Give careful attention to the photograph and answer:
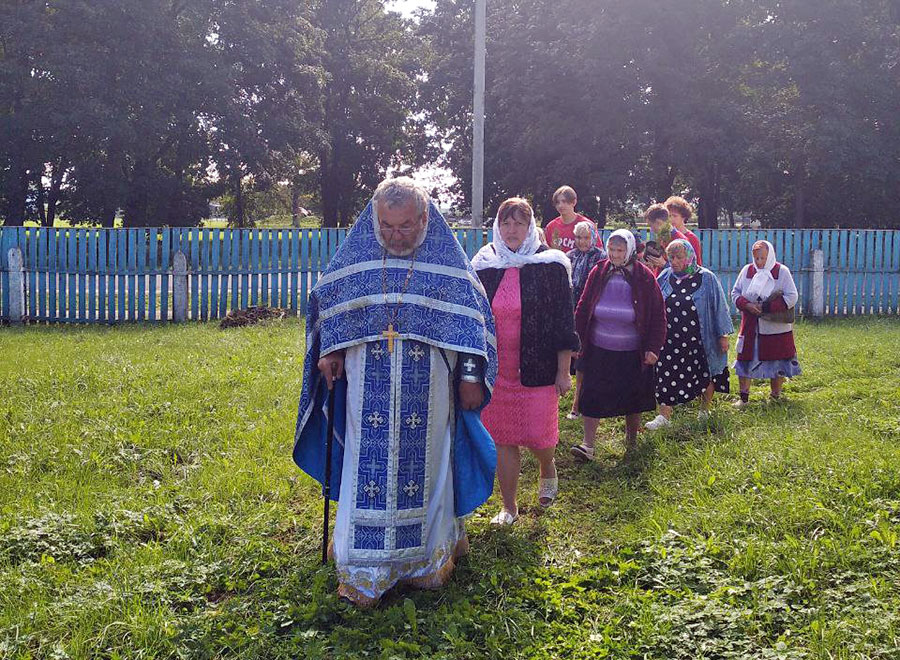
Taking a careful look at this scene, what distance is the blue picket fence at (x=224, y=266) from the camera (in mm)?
13742

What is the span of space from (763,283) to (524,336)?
3.71 meters

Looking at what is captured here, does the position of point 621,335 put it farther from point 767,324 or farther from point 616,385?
point 767,324

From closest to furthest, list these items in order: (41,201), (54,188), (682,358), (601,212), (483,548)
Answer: (483,548)
(682,358)
(54,188)
(41,201)
(601,212)

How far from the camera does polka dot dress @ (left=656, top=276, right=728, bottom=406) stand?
6.94m

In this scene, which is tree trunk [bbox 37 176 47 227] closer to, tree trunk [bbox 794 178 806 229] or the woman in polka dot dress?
the woman in polka dot dress

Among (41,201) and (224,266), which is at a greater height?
(41,201)

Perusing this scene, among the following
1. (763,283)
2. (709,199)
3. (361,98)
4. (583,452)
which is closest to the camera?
(583,452)

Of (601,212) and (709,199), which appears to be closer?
(709,199)

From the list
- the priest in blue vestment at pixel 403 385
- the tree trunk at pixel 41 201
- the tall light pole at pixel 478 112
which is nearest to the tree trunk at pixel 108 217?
the tree trunk at pixel 41 201

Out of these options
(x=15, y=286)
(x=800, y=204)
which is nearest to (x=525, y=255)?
(x=15, y=286)

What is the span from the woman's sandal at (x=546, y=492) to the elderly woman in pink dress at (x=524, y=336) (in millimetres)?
271

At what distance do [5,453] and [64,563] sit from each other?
6.48 feet

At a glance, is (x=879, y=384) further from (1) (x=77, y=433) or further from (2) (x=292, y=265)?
(2) (x=292, y=265)

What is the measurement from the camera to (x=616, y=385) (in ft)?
19.3
